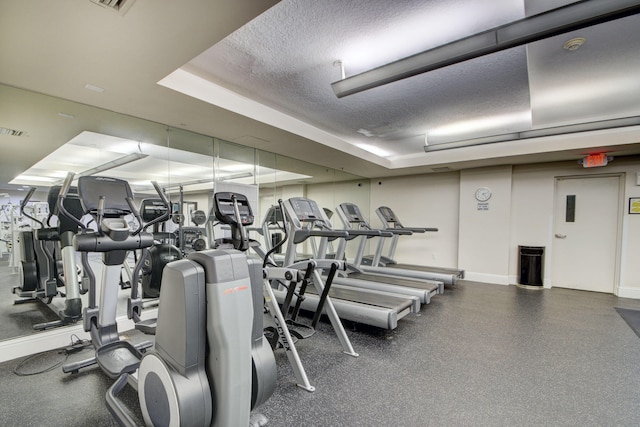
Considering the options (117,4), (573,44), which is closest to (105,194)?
(117,4)

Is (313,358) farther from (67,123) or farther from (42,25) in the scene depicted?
(67,123)

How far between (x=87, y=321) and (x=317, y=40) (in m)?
2.99

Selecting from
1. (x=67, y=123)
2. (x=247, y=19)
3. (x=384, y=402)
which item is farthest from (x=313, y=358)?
(x=67, y=123)

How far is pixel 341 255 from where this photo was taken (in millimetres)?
4910

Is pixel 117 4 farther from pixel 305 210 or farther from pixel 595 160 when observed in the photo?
pixel 595 160

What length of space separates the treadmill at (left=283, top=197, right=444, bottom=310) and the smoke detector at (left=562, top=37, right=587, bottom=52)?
2412 millimetres

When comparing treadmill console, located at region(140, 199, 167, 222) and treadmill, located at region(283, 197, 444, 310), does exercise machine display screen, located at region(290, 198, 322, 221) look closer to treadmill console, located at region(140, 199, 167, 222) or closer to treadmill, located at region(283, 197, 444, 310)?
treadmill, located at region(283, 197, 444, 310)

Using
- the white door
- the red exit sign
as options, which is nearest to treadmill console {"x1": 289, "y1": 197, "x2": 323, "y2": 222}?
the red exit sign

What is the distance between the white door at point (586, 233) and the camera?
16.6 ft

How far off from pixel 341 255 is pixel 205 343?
3741mm

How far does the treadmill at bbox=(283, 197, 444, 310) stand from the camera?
3469 mm

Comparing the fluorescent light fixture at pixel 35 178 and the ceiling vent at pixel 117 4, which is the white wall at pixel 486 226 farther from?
the fluorescent light fixture at pixel 35 178

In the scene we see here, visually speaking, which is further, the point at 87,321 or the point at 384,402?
the point at 87,321

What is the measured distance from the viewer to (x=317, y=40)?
7.41ft
